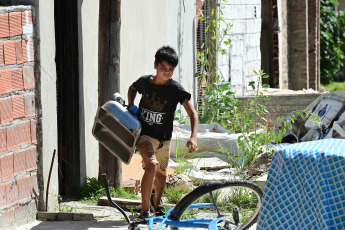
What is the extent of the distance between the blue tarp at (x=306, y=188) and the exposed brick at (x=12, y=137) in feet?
8.68

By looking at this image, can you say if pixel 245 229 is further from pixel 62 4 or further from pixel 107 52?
pixel 62 4

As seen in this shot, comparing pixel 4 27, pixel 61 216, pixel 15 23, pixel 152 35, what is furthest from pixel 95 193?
pixel 152 35

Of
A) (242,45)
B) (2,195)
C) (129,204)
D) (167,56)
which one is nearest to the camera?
(2,195)

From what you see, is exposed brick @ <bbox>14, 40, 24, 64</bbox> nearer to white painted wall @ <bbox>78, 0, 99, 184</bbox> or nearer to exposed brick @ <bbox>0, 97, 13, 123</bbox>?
exposed brick @ <bbox>0, 97, 13, 123</bbox>

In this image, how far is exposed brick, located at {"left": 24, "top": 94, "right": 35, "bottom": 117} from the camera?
263 inches

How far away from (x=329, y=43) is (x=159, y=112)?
20.9 meters

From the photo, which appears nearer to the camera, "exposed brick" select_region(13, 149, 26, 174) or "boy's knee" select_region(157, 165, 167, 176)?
"exposed brick" select_region(13, 149, 26, 174)

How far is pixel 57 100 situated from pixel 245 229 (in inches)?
101

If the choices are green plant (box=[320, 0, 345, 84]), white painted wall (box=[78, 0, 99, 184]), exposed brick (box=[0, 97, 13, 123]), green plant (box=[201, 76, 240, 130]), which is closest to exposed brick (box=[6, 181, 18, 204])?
exposed brick (box=[0, 97, 13, 123])

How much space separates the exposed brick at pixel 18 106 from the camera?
21.2 ft

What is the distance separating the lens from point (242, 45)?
16406 millimetres

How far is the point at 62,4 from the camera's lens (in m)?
7.88

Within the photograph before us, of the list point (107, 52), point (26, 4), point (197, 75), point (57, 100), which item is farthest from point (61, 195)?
point (197, 75)

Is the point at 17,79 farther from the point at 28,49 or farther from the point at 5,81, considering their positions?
the point at 28,49
